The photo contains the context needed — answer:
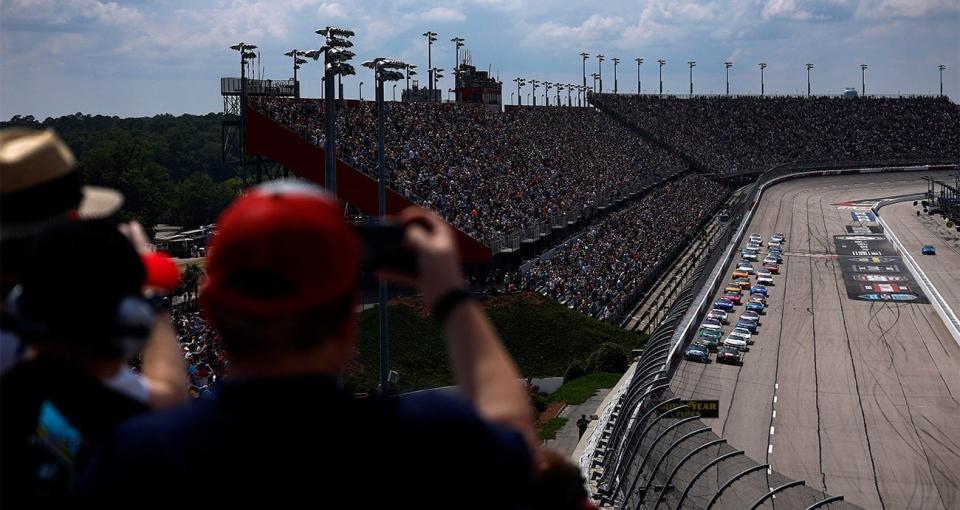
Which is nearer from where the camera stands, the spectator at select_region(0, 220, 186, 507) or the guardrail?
the spectator at select_region(0, 220, 186, 507)

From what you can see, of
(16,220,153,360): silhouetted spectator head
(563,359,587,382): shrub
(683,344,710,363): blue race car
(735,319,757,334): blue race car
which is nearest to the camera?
(16,220,153,360): silhouetted spectator head

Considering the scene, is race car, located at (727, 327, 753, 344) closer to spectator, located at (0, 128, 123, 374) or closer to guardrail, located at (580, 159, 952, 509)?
guardrail, located at (580, 159, 952, 509)

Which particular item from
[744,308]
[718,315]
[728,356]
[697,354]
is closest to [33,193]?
[697,354]

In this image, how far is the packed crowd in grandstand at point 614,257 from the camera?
4022 centimetres

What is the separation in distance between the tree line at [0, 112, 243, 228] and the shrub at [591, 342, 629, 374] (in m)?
20.7

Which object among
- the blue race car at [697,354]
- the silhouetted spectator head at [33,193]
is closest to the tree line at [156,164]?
the blue race car at [697,354]

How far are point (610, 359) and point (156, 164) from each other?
5517cm

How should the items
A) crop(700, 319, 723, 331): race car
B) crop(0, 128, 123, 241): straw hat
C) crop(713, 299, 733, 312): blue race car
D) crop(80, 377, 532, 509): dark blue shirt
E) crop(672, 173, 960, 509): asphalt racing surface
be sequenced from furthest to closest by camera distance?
crop(713, 299, 733, 312): blue race car
crop(700, 319, 723, 331): race car
crop(672, 173, 960, 509): asphalt racing surface
crop(0, 128, 123, 241): straw hat
crop(80, 377, 532, 509): dark blue shirt

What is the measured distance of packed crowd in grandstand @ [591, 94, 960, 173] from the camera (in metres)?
104

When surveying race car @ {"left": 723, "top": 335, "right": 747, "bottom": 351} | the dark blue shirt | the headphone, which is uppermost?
the headphone

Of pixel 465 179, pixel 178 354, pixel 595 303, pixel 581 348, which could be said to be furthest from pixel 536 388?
pixel 178 354

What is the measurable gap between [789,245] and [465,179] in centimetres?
3021

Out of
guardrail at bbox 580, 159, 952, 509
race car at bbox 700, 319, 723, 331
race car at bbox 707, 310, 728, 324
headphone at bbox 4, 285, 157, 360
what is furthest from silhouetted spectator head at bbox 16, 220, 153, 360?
race car at bbox 707, 310, 728, 324

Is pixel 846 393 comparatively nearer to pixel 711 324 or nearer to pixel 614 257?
pixel 711 324
